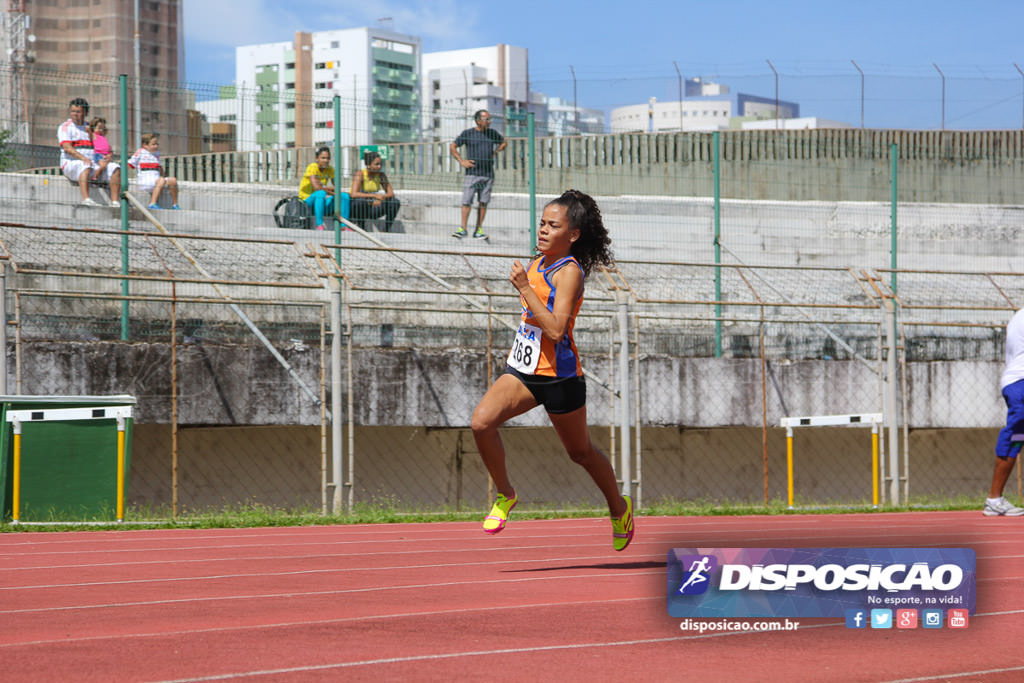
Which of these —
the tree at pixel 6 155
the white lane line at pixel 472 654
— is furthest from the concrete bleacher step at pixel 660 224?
the white lane line at pixel 472 654

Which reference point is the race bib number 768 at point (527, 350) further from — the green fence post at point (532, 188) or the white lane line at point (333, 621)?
the green fence post at point (532, 188)

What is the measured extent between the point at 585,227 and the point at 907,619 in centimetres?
306

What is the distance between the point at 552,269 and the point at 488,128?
11193 mm

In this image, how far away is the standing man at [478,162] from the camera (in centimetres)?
1792

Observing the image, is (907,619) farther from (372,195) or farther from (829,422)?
(372,195)

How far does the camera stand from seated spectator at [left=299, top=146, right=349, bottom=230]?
1706 centimetres

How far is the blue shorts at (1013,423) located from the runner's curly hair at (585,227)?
4.65 meters

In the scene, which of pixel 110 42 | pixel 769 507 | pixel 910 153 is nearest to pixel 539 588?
pixel 769 507

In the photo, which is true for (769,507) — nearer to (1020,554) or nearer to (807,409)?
(807,409)

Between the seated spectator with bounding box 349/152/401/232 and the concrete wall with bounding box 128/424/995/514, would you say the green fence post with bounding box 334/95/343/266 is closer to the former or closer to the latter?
the seated spectator with bounding box 349/152/401/232

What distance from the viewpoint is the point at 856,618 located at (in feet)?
16.6

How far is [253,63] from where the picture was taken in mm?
159375

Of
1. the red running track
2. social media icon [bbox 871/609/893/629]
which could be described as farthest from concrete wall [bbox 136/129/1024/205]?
social media icon [bbox 871/609/893/629]

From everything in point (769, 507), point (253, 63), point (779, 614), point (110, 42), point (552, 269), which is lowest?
point (769, 507)
